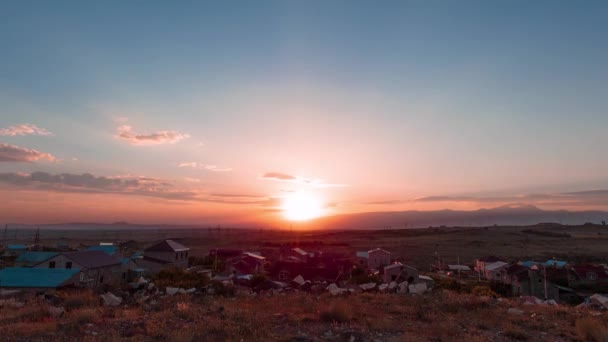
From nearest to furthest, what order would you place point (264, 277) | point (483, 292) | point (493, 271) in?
point (483, 292) → point (264, 277) → point (493, 271)

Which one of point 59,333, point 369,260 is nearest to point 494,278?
point 369,260

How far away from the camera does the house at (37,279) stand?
2894 cm

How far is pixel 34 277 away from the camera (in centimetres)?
3012

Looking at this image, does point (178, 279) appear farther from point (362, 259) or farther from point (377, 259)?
point (362, 259)

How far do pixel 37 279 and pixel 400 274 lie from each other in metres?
34.1

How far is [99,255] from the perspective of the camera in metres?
41.9

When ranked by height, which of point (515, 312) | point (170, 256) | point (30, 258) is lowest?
point (170, 256)

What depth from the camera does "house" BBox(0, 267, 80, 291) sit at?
28.9m

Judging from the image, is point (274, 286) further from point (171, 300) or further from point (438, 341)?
point (438, 341)

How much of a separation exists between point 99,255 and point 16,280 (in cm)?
1204

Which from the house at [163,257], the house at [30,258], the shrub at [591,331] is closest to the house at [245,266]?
the house at [163,257]

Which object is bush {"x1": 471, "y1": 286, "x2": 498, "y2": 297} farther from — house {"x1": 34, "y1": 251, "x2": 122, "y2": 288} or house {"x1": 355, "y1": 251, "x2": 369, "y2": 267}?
house {"x1": 34, "y1": 251, "x2": 122, "y2": 288}

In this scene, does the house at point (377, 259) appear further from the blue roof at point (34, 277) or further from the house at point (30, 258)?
the house at point (30, 258)

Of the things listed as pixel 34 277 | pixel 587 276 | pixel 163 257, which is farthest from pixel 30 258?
pixel 587 276
